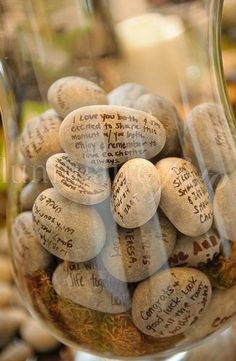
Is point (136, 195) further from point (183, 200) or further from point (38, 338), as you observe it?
point (38, 338)

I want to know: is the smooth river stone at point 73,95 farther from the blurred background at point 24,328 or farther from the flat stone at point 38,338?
the flat stone at point 38,338

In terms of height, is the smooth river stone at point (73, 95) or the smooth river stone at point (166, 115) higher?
the smooth river stone at point (73, 95)

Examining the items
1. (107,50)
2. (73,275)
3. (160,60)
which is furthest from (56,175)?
(107,50)

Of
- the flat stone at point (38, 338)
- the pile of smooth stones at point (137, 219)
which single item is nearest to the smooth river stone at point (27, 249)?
the pile of smooth stones at point (137, 219)

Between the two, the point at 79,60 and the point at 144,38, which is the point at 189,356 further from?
the point at 144,38

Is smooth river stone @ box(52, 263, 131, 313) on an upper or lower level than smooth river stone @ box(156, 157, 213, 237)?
lower

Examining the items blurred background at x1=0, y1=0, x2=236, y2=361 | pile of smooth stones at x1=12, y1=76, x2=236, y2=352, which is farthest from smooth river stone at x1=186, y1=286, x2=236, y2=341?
blurred background at x1=0, y1=0, x2=236, y2=361

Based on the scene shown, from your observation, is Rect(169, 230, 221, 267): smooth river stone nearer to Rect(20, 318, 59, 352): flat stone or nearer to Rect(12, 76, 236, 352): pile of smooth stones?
Rect(12, 76, 236, 352): pile of smooth stones
